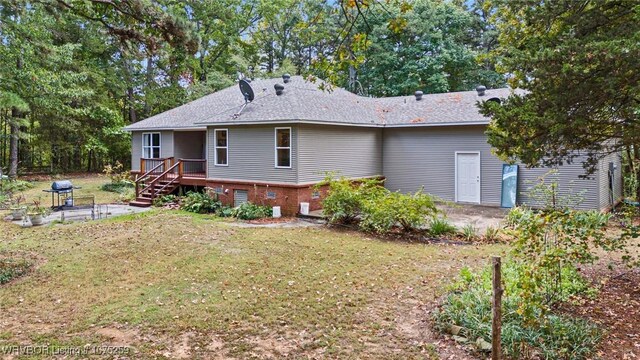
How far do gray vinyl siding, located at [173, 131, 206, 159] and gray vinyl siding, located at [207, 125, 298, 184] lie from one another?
342cm

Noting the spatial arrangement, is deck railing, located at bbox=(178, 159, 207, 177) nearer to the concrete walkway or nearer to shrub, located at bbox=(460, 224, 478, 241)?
the concrete walkway

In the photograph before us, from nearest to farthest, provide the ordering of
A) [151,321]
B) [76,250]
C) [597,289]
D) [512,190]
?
[151,321], [597,289], [76,250], [512,190]

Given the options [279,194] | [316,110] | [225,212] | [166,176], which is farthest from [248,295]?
[166,176]

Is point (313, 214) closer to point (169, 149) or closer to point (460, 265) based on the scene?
point (460, 265)

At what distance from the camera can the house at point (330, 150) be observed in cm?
1258

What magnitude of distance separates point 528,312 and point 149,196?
13745mm

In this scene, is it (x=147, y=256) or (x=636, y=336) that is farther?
(x=147, y=256)

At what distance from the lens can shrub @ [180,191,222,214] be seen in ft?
43.6

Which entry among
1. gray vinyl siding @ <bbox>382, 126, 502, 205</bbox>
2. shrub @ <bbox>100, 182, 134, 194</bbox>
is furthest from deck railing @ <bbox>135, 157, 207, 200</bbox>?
gray vinyl siding @ <bbox>382, 126, 502, 205</bbox>

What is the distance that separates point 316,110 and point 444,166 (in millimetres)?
5017

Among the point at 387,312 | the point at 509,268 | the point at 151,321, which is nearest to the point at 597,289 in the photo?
the point at 509,268

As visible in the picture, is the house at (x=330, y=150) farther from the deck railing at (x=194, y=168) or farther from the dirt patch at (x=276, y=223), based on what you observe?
the dirt patch at (x=276, y=223)

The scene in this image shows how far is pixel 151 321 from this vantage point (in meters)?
4.95

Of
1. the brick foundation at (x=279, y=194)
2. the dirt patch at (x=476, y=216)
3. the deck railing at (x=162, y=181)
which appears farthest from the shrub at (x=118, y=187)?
the dirt patch at (x=476, y=216)
